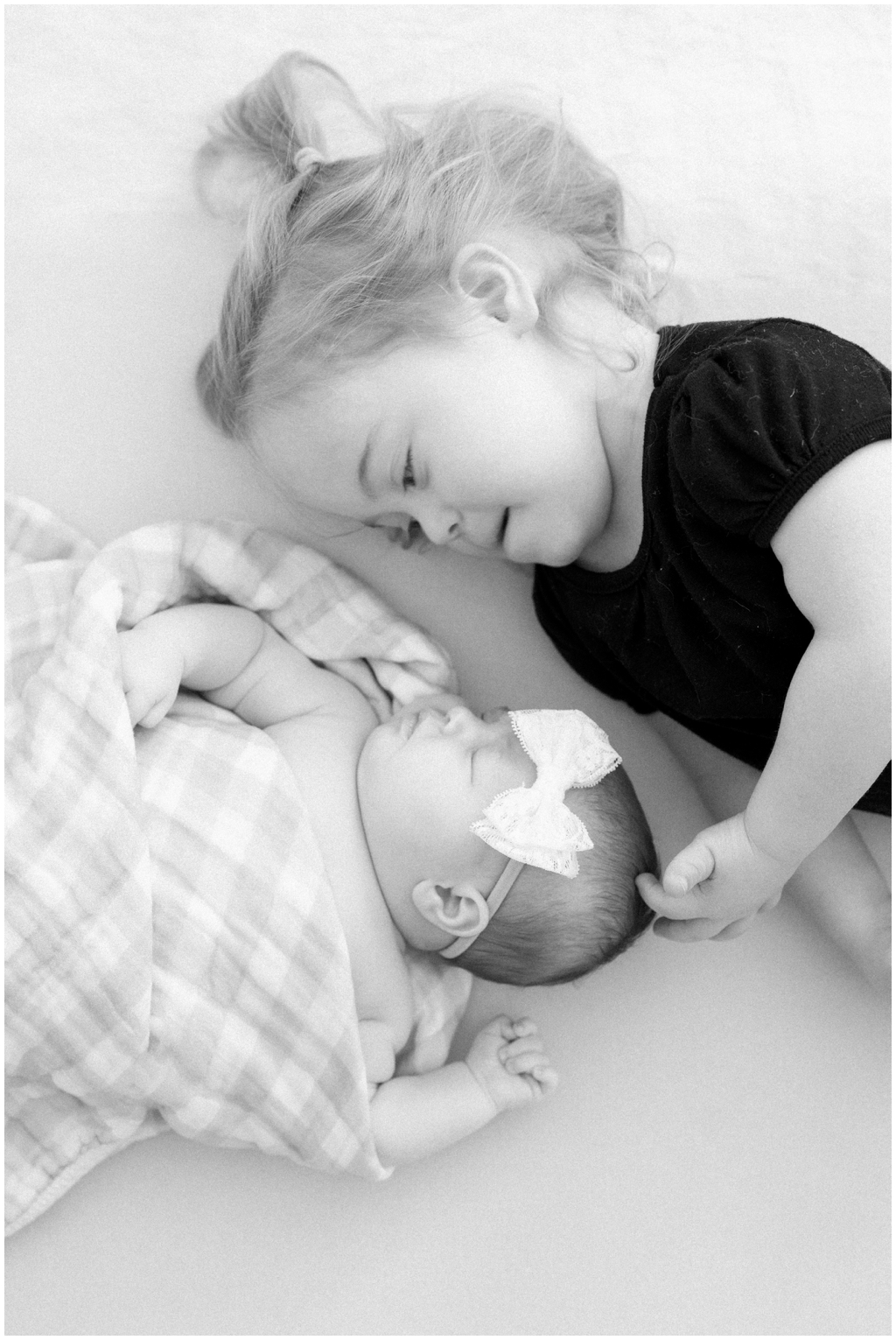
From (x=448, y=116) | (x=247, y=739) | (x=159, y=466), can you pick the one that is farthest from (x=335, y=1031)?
(x=448, y=116)

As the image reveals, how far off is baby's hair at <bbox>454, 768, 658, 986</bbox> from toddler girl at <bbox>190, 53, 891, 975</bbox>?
4 centimetres

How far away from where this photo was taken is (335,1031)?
125 centimetres

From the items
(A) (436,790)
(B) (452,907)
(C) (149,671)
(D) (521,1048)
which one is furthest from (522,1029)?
(C) (149,671)

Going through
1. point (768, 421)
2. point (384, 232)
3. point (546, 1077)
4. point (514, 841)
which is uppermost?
point (384, 232)

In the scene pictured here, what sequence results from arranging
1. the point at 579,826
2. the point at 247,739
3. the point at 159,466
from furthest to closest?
the point at 159,466 → the point at 247,739 → the point at 579,826

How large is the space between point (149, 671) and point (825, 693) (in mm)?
680

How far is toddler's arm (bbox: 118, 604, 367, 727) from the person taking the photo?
1.24 metres

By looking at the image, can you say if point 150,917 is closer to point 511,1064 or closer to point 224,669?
point 224,669

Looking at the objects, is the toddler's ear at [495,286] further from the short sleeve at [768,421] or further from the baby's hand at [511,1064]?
the baby's hand at [511,1064]

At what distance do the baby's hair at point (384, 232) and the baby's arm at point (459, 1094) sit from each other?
0.74m

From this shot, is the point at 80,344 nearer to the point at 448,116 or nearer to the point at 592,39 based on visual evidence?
the point at 448,116

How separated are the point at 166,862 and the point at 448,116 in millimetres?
838

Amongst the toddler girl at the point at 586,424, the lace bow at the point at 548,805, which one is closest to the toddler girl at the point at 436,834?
the lace bow at the point at 548,805

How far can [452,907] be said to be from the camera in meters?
1.23
